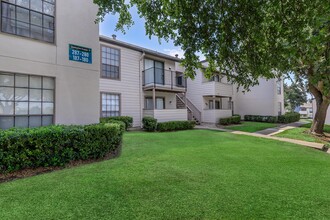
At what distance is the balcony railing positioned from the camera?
15102 mm

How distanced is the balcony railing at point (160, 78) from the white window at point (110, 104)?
2.76 m

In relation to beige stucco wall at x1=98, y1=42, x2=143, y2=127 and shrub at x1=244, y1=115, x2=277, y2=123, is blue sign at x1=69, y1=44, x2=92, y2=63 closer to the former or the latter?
beige stucco wall at x1=98, y1=42, x2=143, y2=127

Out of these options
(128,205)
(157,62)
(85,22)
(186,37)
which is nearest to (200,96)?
(157,62)

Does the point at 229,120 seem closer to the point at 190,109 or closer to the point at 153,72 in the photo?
the point at 190,109

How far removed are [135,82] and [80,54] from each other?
25.9 ft

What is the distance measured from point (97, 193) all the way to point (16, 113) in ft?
13.9

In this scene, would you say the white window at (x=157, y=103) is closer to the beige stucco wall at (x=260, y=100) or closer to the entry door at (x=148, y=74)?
the entry door at (x=148, y=74)

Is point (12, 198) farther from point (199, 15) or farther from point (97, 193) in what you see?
point (199, 15)

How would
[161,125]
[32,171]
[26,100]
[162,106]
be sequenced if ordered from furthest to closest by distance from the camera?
[162,106] → [161,125] → [26,100] → [32,171]

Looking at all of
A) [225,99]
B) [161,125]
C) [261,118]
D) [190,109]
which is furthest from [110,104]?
[261,118]

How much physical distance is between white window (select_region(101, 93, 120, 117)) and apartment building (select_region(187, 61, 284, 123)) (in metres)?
8.07

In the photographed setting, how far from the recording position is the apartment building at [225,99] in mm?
19250

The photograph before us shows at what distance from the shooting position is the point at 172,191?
3803 millimetres

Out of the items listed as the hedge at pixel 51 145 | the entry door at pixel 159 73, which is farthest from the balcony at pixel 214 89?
the hedge at pixel 51 145
